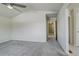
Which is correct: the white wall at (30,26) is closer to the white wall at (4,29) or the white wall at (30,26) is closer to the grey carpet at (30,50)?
the white wall at (4,29)

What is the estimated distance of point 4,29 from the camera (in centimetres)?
780

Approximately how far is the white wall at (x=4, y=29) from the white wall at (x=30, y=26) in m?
0.53

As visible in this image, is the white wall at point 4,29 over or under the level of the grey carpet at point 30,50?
over

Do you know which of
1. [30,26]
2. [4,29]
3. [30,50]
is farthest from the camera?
[30,26]

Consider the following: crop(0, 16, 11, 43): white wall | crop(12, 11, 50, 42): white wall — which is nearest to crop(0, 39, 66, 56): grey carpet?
crop(0, 16, 11, 43): white wall

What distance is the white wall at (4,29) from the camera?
741 centimetres

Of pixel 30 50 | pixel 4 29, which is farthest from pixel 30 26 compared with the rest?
pixel 30 50

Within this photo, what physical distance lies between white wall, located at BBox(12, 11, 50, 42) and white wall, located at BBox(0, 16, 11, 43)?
0.53 m

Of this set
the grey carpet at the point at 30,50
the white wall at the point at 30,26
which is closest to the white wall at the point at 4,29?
the white wall at the point at 30,26

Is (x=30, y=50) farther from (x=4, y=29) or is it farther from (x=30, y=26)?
(x=4, y=29)

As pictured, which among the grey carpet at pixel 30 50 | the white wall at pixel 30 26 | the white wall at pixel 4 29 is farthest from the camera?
the white wall at pixel 30 26

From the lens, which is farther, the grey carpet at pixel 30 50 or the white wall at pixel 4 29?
the white wall at pixel 4 29

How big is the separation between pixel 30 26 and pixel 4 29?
7.06ft

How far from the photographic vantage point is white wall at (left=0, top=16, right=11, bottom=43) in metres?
7.41
